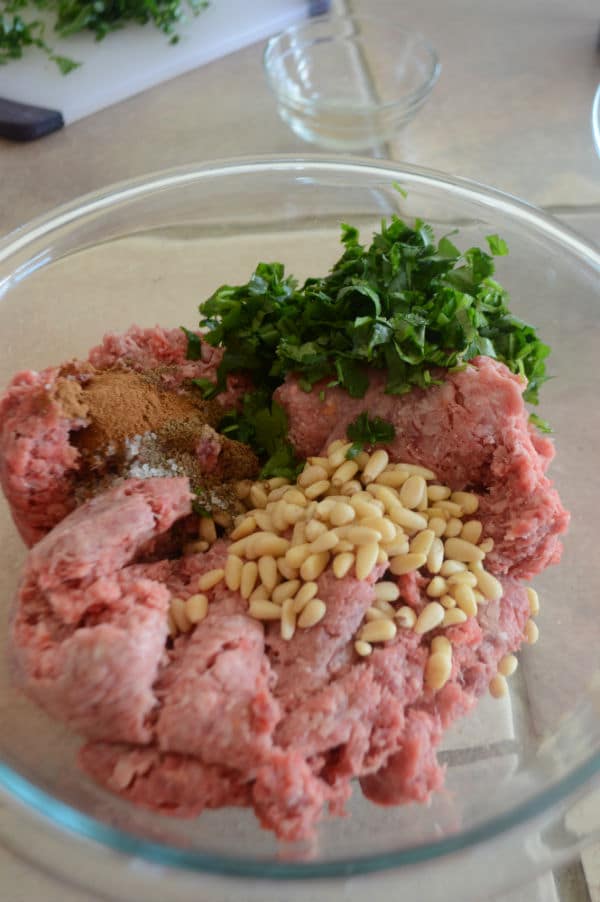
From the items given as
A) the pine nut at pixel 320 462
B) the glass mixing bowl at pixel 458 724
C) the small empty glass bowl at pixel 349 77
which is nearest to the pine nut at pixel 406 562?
the pine nut at pixel 320 462

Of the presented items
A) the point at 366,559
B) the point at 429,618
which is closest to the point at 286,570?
the point at 366,559

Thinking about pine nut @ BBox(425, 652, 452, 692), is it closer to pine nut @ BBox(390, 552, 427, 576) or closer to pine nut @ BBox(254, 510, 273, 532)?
pine nut @ BBox(390, 552, 427, 576)

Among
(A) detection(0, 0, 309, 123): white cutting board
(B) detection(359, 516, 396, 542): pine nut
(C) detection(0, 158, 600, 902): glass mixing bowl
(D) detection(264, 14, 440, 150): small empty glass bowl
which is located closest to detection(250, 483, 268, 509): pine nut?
(B) detection(359, 516, 396, 542): pine nut

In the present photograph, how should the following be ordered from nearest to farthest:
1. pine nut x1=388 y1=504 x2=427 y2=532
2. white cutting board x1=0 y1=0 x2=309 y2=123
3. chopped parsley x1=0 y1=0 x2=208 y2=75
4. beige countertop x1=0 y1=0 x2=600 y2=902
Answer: pine nut x1=388 y1=504 x2=427 y2=532 → beige countertop x1=0 y1=0 x2=600 y2=902 → white cutting board x1=0 y1=0 x2=309 y2=123 → chopped parsley x1=0 y1=0 x2=208 y2=75

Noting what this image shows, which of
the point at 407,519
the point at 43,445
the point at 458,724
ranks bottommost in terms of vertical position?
the point at 458,724

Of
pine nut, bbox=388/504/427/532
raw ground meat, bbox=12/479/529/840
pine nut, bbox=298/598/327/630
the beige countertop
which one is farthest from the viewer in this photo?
the beige countertop

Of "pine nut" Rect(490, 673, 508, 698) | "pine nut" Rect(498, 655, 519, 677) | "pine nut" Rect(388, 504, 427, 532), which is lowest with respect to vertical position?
"pine nut" Rect(490, 673, 508, 698)

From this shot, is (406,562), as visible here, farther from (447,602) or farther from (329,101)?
(329,101)
